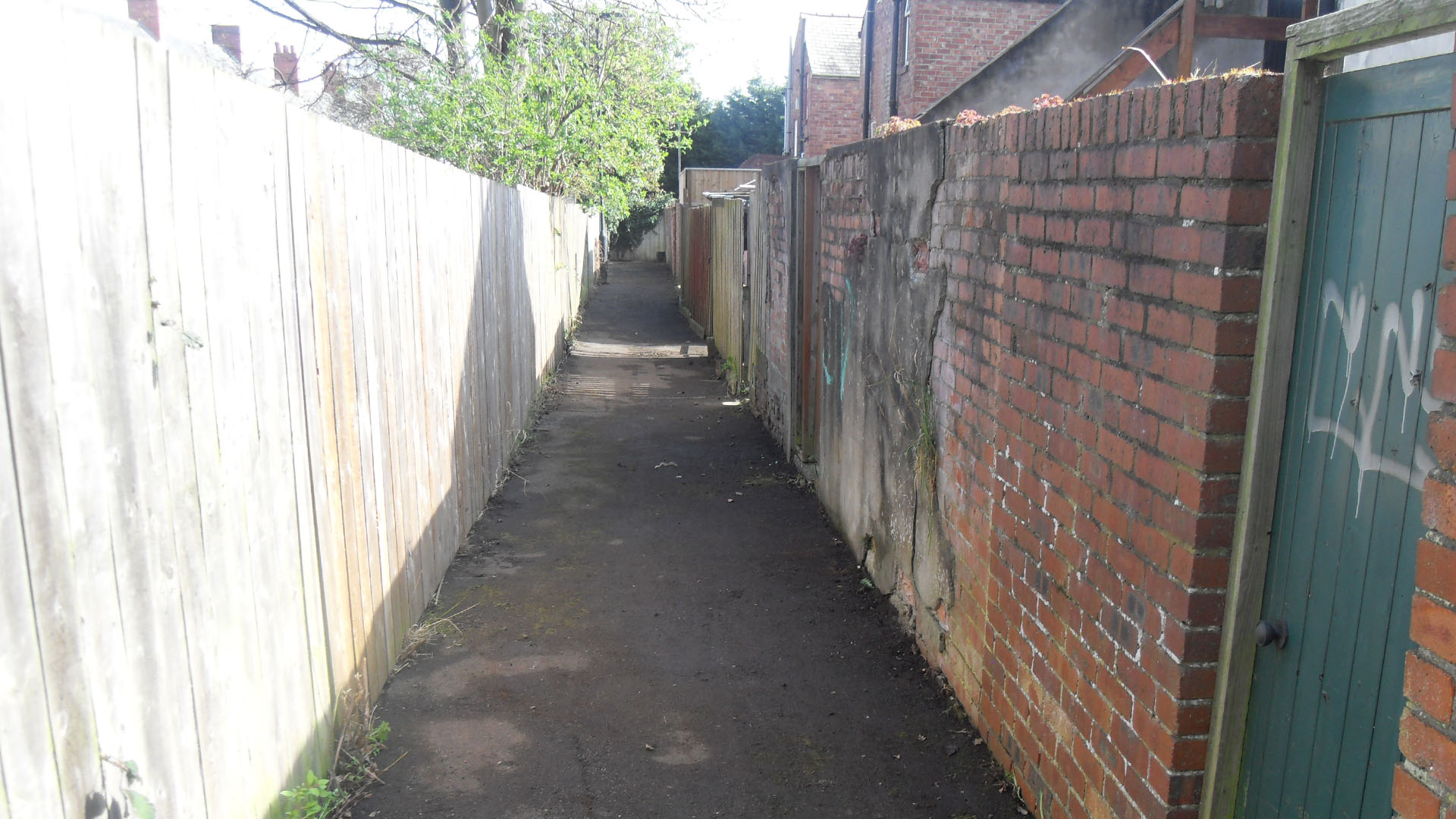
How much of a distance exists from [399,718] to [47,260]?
2470 millimetres

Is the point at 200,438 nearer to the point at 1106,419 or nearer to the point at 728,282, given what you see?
the point at 1106,419

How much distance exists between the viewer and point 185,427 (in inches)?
92.9

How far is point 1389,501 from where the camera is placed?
1.92m

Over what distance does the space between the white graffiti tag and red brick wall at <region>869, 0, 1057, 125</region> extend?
16769 millimetres

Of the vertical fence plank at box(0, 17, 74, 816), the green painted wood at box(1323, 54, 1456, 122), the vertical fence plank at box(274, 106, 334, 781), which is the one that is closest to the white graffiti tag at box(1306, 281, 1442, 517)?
the green painted wood at box(1323, 54, 1456, 122)

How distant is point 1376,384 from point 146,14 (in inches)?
1041

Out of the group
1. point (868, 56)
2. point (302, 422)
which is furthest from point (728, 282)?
point (868, 56)

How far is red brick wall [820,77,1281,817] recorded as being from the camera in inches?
90.5

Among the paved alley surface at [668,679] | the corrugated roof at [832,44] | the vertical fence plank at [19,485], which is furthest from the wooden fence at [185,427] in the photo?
the corrugated roof at [832,44]

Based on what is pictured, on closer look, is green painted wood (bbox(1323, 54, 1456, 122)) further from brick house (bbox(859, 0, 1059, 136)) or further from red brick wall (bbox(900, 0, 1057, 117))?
red brick wall (bbox(900, 0, 1057, 117))

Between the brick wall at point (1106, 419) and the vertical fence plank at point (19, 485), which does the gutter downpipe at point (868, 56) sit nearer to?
the brick wall at point (1106, 419)

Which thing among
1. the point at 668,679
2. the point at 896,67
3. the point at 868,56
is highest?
the point at 868,56

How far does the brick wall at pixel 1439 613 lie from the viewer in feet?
5.42

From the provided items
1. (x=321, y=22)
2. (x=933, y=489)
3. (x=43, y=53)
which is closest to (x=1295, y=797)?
(x=933, y=489)
